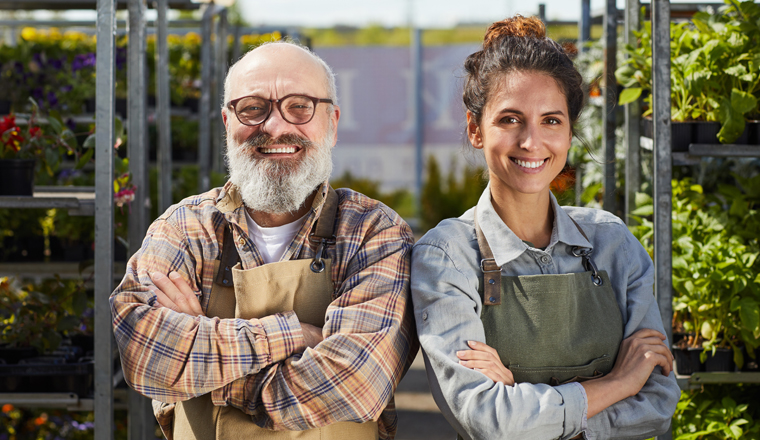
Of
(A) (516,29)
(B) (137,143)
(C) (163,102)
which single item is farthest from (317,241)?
(C) (163,102)

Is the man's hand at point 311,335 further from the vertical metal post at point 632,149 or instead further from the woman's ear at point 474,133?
the vertical metal post at point 632,149

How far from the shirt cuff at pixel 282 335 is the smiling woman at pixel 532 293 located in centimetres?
26

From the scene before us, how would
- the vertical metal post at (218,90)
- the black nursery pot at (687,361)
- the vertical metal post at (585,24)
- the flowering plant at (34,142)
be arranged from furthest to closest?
1. the vertical metal post at (218,90)
2. the vertical metal post at (585,24)
3. the flowering plant at (34,142)
4. the black nursery pot at (687,361)

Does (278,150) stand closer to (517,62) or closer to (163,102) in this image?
(517,62)

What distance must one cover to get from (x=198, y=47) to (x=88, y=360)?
127 inches

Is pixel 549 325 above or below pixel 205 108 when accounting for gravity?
below

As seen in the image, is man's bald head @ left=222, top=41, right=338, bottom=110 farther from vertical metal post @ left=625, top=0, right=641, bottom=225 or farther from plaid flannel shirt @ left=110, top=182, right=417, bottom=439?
vertical metal post @ left=625, top=0, right=641, bottom=225

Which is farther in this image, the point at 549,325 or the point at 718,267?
the point at 718,267

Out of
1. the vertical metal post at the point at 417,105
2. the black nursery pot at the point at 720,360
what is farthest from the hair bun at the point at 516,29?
the vertical metal post at the point at 417,105

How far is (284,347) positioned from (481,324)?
424 mm

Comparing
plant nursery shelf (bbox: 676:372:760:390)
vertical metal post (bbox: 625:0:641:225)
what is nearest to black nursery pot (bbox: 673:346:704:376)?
plant nursery shelf (bbox: 676:372:760:390)

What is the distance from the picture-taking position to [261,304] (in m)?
1.66

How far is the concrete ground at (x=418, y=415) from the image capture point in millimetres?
3982

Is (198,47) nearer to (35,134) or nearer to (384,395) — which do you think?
(35,134)
